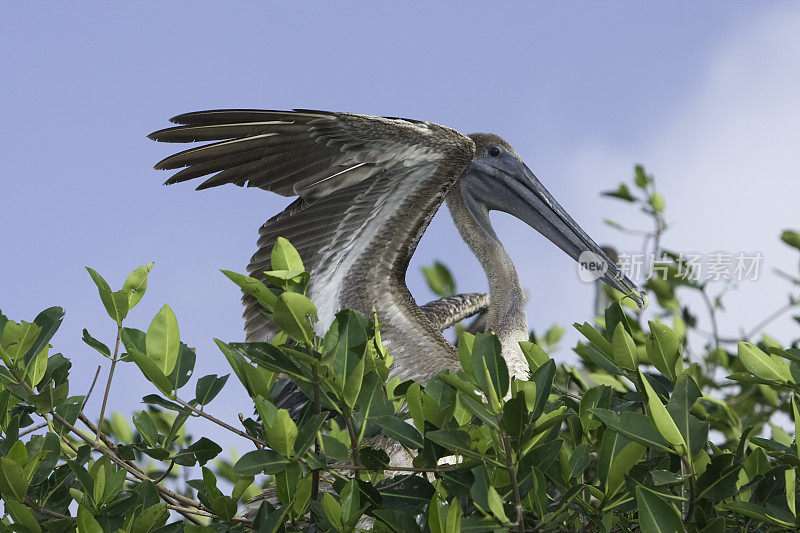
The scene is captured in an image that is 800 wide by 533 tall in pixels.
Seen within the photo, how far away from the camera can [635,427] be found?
215 centimetres

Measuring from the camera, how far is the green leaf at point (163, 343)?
2.59 meters

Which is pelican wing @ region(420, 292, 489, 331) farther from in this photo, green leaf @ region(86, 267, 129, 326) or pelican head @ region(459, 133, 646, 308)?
green leaf @ region(86, 267, 129, 326)

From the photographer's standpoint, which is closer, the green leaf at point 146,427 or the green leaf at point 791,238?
the green leaf at point 146,427

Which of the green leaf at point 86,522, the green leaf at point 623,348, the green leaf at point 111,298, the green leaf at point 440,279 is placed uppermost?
the green leaf at point 440,279

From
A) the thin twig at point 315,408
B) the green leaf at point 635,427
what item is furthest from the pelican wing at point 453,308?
the green leaf at point 635,427

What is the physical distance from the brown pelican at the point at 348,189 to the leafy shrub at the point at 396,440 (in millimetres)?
2531

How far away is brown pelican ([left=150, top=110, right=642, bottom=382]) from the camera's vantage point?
5.32 meters

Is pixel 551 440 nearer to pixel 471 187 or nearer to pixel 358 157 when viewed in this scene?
pixel 358 157

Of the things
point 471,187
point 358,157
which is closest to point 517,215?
point 471,187

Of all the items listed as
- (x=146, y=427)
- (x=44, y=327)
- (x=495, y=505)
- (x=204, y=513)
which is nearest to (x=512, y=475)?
(x=495, y=505)

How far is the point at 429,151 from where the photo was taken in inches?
218

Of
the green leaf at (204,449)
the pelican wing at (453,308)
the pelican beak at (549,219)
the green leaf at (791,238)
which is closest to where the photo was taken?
the green leaf at (204,449)

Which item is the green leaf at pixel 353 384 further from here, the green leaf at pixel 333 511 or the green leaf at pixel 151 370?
the green leaf at pixel 151 370

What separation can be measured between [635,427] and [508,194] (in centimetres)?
492
